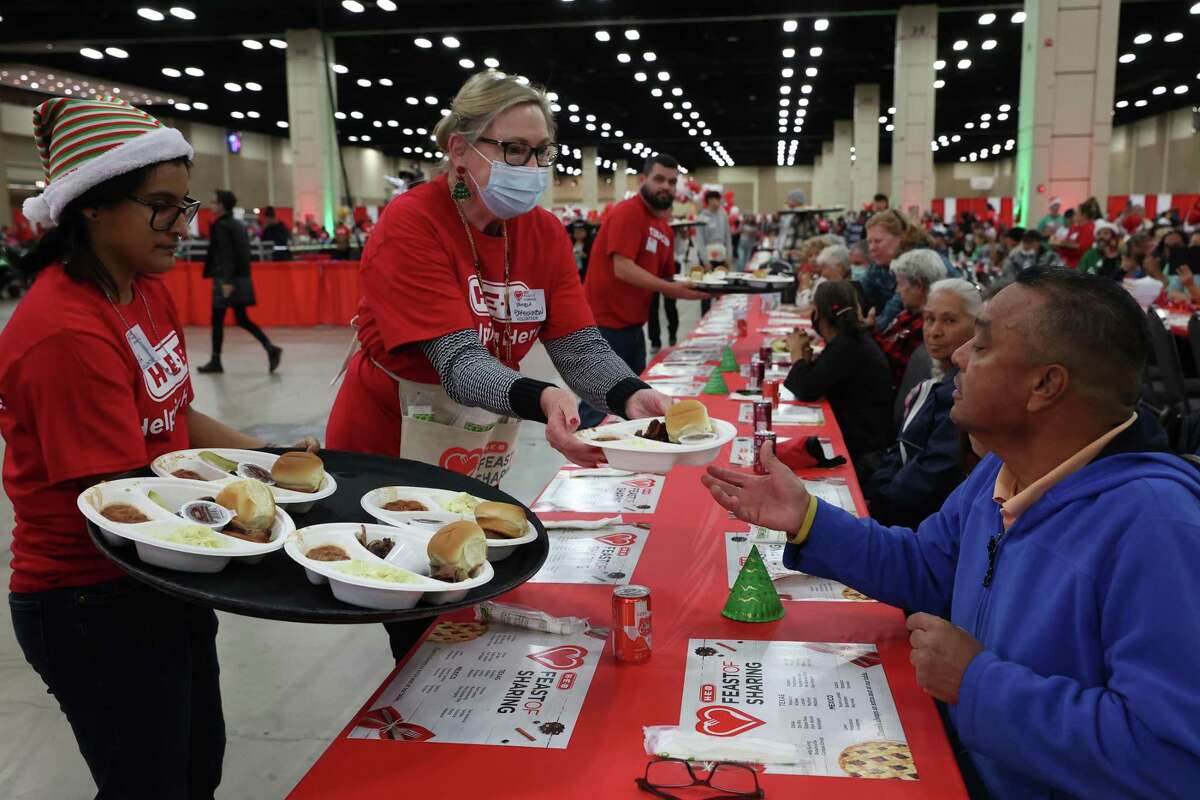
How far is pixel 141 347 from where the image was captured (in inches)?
61.0

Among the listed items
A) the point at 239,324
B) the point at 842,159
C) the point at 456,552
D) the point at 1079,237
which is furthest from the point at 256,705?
the point at 842,159

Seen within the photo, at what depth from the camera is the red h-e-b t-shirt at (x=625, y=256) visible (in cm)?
477

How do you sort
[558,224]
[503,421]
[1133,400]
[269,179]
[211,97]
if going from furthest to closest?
[269,179] → [211,97] → [558,224] → [503,421] → [1133,400]

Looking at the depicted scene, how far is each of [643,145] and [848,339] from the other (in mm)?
35391

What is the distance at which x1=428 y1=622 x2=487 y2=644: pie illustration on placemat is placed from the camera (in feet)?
5.25

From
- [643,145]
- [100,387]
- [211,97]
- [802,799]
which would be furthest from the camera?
[643,145]

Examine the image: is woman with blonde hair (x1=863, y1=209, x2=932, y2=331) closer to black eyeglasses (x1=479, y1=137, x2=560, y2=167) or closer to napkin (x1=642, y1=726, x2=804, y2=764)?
black eyeglasses (x1=479, y1=137, x2=560, y2=167)

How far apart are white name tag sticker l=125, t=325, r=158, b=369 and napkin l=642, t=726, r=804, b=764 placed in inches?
40.0

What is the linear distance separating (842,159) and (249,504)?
32.6 metres

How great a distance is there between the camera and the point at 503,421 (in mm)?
2148

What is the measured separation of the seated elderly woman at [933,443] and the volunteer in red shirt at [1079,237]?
6.07 meters

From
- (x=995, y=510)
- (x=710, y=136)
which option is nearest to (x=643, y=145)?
(x=710, y=136)

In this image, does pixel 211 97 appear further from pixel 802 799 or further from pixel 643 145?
pixel 802 799

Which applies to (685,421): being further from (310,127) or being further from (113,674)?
(310,127)
